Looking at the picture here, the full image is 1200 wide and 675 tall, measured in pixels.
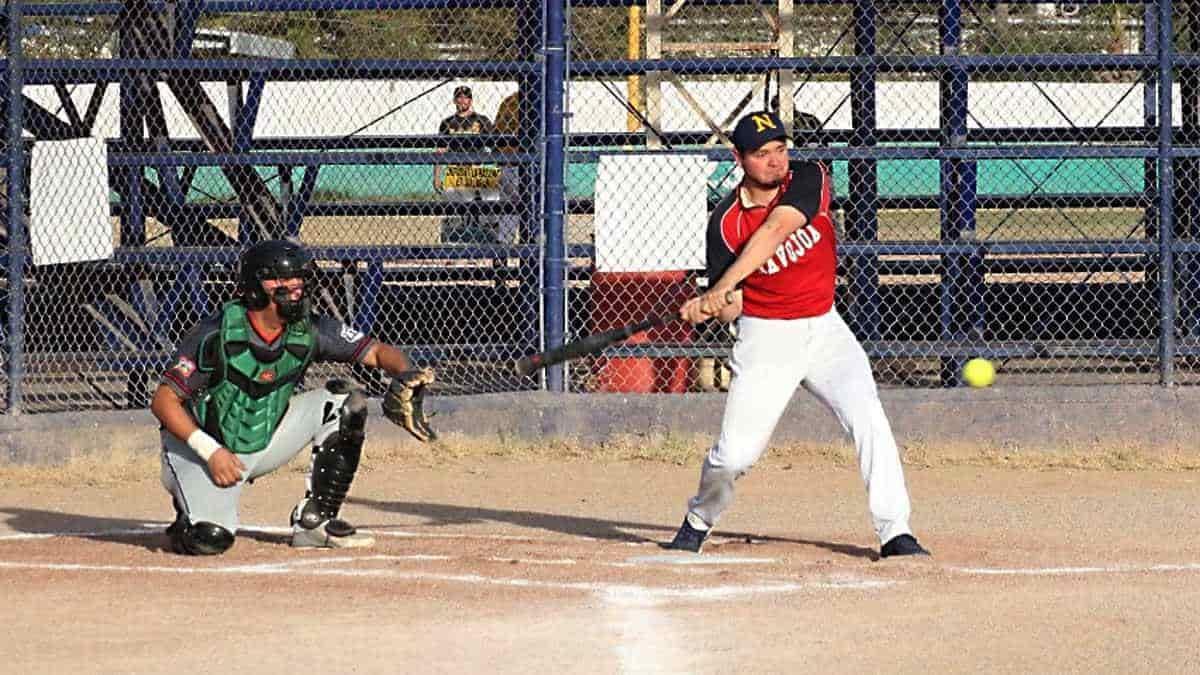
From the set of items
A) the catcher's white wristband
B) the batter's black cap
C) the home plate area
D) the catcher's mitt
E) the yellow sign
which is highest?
the batter's black cap

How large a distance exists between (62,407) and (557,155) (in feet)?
10.2

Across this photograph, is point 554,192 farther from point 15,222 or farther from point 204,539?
point 204,539

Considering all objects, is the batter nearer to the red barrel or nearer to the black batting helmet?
the black batting helmet

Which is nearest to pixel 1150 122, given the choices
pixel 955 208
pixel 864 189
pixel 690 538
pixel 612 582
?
pixel 864 189

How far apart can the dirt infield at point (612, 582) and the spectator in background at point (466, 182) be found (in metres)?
3.28

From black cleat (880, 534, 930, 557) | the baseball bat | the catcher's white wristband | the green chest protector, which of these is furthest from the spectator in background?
black cleat (880, 534, 930, 557)

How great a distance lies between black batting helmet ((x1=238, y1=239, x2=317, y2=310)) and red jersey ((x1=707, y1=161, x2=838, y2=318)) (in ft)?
5.11

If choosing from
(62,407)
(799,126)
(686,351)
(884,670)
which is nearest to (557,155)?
(686,351)

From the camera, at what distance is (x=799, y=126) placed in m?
15.6

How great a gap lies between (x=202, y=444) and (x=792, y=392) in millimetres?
2235

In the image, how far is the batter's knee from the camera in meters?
8.01

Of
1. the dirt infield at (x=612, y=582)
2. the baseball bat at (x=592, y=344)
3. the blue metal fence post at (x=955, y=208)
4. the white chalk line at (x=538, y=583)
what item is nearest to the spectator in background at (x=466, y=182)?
the blue metal fence post at (x=955, y=208)

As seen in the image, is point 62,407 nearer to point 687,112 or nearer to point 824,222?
point 824,222

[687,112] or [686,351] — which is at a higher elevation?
[687,112]
